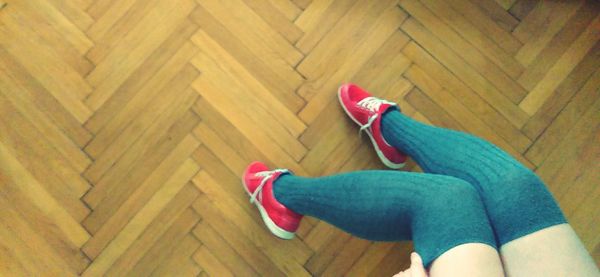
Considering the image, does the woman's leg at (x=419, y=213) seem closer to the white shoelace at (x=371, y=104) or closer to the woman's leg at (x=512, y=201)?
the woman's leg at (x=512, y=201)

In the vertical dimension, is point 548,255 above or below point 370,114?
above

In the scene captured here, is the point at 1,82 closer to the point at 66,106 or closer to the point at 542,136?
the point at 66,106

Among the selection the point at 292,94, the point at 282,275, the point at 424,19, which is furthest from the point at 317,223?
the point at 424,19

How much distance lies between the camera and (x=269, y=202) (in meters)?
1.02

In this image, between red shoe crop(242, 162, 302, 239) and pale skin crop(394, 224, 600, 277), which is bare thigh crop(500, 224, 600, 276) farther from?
red shoe crop(242, 162, 302, 239)

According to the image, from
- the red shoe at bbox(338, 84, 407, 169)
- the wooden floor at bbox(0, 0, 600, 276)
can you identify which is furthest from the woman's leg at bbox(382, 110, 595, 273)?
the wooden floor at bbox(0, 0, 600, 276)

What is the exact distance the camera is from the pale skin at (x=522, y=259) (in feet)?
2.10

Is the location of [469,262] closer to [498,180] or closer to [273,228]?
[498,180]

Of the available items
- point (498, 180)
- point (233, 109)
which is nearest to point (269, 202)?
point (233, 109)

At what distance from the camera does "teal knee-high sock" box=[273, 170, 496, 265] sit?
0.68m

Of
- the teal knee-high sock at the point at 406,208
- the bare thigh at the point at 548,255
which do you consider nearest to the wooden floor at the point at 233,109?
the teal knee-high sock at the point at 406,208

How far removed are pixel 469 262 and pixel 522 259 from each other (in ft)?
0.35

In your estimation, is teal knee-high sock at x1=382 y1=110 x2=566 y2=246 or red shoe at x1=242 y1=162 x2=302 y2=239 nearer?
teal knee-high sock at x1=382 y1=110 x2=566 y2=246

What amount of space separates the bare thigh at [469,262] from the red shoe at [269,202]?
0.40 metres
